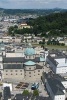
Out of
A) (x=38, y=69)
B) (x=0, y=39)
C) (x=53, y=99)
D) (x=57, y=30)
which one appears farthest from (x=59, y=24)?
(x=53, y=99)

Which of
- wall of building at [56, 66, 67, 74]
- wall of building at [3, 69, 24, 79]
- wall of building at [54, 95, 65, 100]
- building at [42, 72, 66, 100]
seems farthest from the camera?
wall of building at [56, 66, 67, 74]

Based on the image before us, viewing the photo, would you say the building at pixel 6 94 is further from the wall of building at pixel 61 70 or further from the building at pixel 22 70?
the wall of building at pixel 61 70

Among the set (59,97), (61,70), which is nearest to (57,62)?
(61,70)

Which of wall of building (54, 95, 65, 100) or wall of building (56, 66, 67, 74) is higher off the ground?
wall of building (54, 95, 65, 100)

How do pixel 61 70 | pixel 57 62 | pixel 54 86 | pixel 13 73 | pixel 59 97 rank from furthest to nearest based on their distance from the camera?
1. pixel 57 62
2. pixel 61 70
3. pixel 13 73
4. pixel 54 86
5. pixel 59 97

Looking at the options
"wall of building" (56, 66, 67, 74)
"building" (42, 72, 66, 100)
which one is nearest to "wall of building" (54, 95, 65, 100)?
"building" (42, 72, 66, 100)

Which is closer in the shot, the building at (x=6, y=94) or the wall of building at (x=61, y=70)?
the building at (x=6, y=94)

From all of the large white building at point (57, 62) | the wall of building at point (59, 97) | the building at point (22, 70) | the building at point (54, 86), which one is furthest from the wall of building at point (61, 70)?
the wall of building at point (59, 97)

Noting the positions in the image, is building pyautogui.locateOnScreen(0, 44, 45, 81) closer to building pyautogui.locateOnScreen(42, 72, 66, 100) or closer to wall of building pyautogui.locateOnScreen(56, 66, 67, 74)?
building pyautogui.locateOnScreen(42, 72, 66, 100)

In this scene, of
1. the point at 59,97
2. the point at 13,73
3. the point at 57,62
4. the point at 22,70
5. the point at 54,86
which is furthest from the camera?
the point at 57,62

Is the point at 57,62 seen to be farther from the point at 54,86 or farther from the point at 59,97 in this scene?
the point at 59,97

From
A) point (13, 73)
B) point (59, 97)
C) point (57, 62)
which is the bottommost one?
point (13, 73)

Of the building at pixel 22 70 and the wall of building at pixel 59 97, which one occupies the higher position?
the wall of building at pixel 59 97

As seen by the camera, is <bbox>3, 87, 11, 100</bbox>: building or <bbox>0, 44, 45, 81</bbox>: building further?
<bbox>0, 44, 45, 81</bbox>: building
